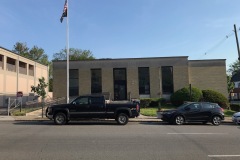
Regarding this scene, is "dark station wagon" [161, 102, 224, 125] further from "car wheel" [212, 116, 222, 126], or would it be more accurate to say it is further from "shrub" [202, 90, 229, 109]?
"shrub" [202, 90, 229, 109]

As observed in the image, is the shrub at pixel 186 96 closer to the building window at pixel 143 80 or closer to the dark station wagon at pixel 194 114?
the building window at pixel 143 80

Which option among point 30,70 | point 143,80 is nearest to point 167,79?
point 143,80

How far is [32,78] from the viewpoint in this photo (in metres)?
55.1

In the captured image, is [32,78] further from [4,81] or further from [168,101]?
[168,101]

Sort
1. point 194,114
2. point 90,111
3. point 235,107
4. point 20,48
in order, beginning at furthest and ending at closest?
1. point 20,48
2. point 235,107
3. point 194,114
4. point 90,111

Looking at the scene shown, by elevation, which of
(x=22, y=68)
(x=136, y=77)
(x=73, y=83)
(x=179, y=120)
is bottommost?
(x=179, y=120)

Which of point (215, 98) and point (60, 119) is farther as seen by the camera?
point (215, 98)

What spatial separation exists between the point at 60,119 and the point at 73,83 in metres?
19.1

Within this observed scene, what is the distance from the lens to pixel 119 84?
37.6m

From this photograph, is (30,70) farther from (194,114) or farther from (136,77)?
(194,114)

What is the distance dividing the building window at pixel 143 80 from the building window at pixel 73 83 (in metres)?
7.86

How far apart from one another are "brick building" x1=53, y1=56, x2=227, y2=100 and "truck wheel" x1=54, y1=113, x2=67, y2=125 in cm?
1835

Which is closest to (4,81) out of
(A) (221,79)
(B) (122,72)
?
(B) (122,72)

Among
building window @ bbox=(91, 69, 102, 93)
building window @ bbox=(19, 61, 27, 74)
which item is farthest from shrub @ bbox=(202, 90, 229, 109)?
building window @ bbox=(19, 61, 27, 74)
